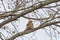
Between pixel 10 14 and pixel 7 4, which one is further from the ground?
pixel 10 14

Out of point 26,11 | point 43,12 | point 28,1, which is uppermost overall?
point 26,11

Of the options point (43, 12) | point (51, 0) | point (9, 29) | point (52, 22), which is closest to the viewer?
point (51, 0)

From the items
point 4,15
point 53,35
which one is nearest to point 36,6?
point 4,15

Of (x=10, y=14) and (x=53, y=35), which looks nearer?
(x=10, y=14)

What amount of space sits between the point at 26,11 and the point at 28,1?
1.41 metres

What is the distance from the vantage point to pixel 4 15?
2557 millimetres

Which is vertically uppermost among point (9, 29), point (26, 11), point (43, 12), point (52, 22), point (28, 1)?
point (26, 11)

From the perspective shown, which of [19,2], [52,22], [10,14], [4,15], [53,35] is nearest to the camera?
[52,22]

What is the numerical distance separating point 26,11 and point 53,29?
107cm

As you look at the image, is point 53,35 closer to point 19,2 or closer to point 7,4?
point 19,2

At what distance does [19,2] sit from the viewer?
2941mm

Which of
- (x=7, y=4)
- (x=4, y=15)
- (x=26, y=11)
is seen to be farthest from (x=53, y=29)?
(x=7, y=4)

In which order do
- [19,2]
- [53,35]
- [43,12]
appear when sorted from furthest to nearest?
[43,12]
[53,35]
[19,2]

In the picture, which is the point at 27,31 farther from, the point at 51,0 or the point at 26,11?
the point at 51,0
